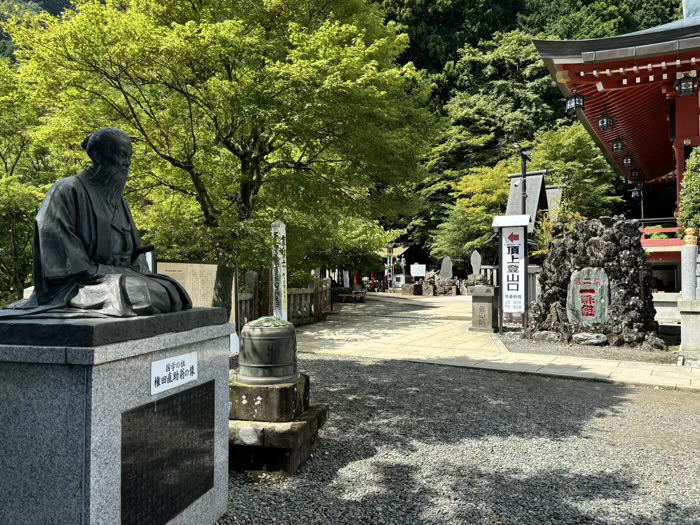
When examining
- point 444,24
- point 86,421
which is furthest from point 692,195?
point 444,24

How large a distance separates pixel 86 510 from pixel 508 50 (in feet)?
135

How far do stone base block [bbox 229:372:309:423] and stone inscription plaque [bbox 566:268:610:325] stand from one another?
9258 mm

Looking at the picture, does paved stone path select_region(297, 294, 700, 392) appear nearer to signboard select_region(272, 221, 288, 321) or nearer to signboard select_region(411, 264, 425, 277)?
signboard select_region(272, 221, 288, 321)

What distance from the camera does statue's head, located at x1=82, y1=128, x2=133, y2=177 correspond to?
121 inches

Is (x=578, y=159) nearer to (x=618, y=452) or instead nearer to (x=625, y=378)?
(x=625, y=378)

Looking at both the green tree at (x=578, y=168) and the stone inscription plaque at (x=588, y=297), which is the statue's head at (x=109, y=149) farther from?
the green tree at (x=578, y=168)

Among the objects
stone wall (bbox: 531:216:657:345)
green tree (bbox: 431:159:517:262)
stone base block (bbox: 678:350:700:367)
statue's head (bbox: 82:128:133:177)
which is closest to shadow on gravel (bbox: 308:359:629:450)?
stone base block (bbox: 678:350:700:367)

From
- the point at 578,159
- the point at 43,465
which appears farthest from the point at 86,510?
the point at 578,159

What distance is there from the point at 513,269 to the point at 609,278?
2.22m

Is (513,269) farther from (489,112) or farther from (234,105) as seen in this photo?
(489,112)

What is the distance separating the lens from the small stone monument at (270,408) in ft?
13.7

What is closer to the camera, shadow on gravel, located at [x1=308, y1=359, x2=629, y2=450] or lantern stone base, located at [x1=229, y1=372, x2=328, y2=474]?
lantern stone base, located at [x1=229, y1=372, x2=328, y2=474]

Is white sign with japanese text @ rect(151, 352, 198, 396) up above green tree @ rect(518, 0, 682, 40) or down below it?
below

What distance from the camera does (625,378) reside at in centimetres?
794
